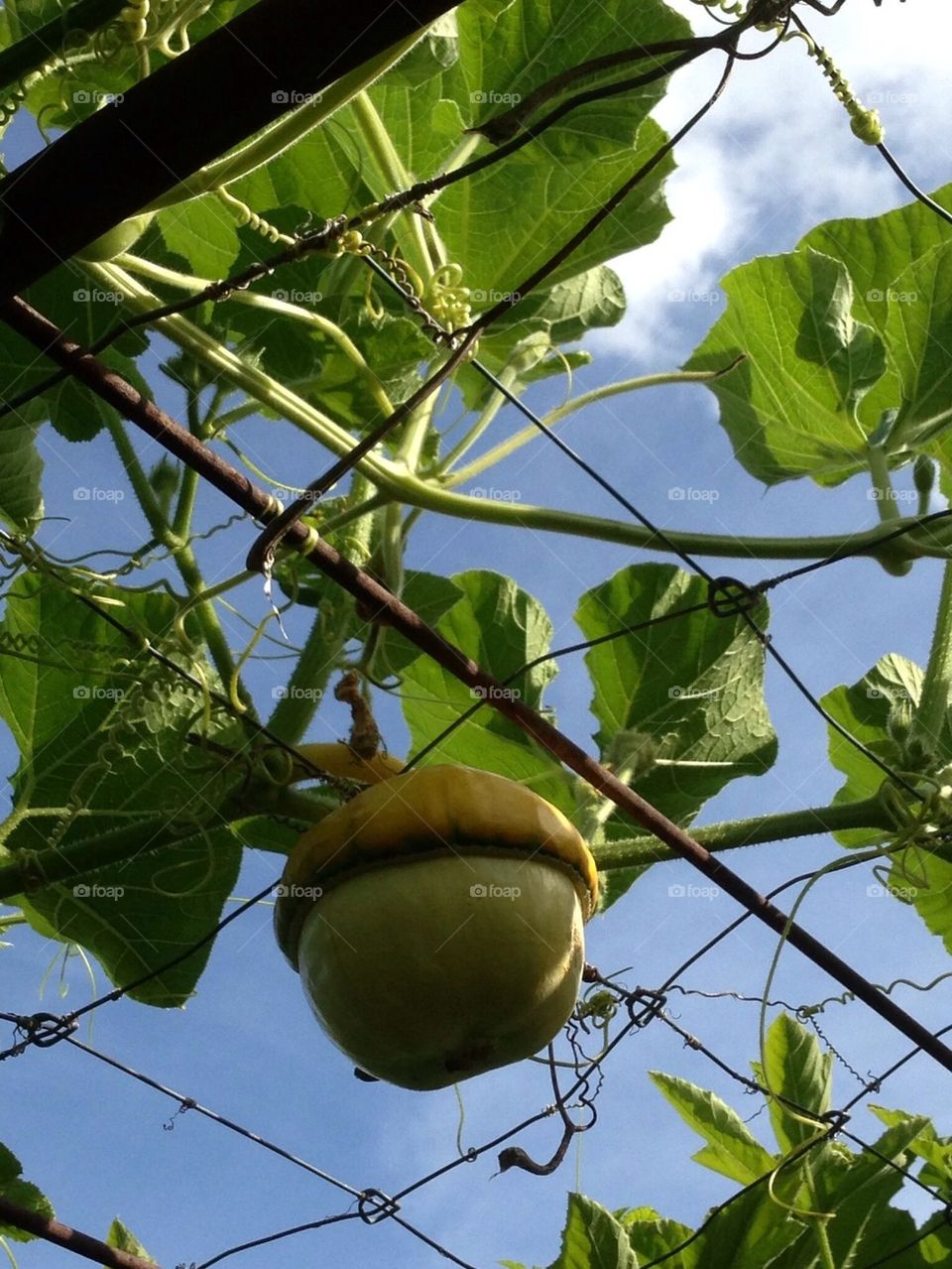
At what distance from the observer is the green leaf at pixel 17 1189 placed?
174 cm

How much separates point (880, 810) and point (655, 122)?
3.10 ft

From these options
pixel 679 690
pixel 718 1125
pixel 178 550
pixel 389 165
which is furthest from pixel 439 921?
pixel 718 1125

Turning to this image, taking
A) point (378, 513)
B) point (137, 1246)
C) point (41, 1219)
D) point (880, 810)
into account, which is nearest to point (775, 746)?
point (880, 810)

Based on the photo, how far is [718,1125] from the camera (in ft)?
7.23

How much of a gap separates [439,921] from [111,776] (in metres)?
0.64

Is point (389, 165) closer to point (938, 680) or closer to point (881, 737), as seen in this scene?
point (938, 680)

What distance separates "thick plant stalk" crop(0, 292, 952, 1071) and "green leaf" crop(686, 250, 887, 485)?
0.62 m

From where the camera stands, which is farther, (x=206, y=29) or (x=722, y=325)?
(x=722, y=325)

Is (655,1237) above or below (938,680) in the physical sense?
below

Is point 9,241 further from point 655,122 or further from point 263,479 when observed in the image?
point 655,122

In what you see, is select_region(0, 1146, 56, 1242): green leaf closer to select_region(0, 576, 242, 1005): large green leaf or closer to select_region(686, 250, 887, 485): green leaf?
select_region(0, 576, 242, 1005): large green leaf

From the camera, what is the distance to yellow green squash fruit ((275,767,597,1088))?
3.93 ft

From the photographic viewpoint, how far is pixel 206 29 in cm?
152

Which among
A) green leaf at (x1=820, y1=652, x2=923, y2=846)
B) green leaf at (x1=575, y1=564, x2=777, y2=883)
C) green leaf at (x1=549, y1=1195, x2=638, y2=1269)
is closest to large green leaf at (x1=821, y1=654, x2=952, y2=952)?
green leaf at (x1=820, y1=652, x2=923, y2=846)
